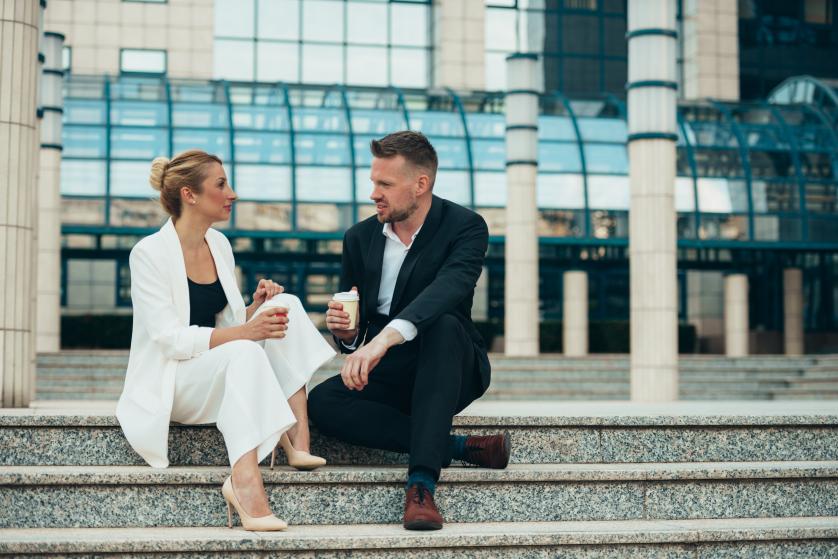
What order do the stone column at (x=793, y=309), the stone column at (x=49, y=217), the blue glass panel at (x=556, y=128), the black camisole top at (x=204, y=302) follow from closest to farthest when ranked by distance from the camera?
1. the black camisole top at (x=204, y=302)
2. the stone column at (x=49, y=217)
3. the blue glass panel at (x=556, y=128)
4. the stone column at (x=793, y=309)

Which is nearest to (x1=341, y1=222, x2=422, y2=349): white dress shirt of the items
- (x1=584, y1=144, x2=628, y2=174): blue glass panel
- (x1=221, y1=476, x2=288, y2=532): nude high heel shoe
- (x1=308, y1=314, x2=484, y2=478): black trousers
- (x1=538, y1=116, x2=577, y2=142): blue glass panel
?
(x1=308, y1=314, x2=484, y2=478): black trousers

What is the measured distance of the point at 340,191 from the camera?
27016mm

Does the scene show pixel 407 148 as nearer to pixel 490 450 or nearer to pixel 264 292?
pixel 264 292

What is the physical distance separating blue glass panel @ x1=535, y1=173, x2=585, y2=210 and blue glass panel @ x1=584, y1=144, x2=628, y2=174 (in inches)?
23.5

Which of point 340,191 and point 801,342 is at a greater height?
point 340,191

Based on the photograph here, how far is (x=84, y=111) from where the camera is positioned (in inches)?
1072

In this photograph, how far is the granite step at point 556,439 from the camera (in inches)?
201

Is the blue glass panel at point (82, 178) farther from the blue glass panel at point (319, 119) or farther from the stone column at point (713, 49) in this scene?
the stone column at point (713, 49)

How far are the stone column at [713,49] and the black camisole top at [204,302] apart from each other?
32.6m

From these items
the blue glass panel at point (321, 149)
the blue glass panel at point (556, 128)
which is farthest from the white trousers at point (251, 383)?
the blue glass panel at point (556, 128)

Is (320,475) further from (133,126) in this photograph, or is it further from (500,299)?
(500,299)

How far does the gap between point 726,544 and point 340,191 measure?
896 inches

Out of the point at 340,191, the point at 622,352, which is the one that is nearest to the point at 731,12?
the point at 622,352

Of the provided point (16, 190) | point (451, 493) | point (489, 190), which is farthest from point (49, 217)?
point (451, 493)
